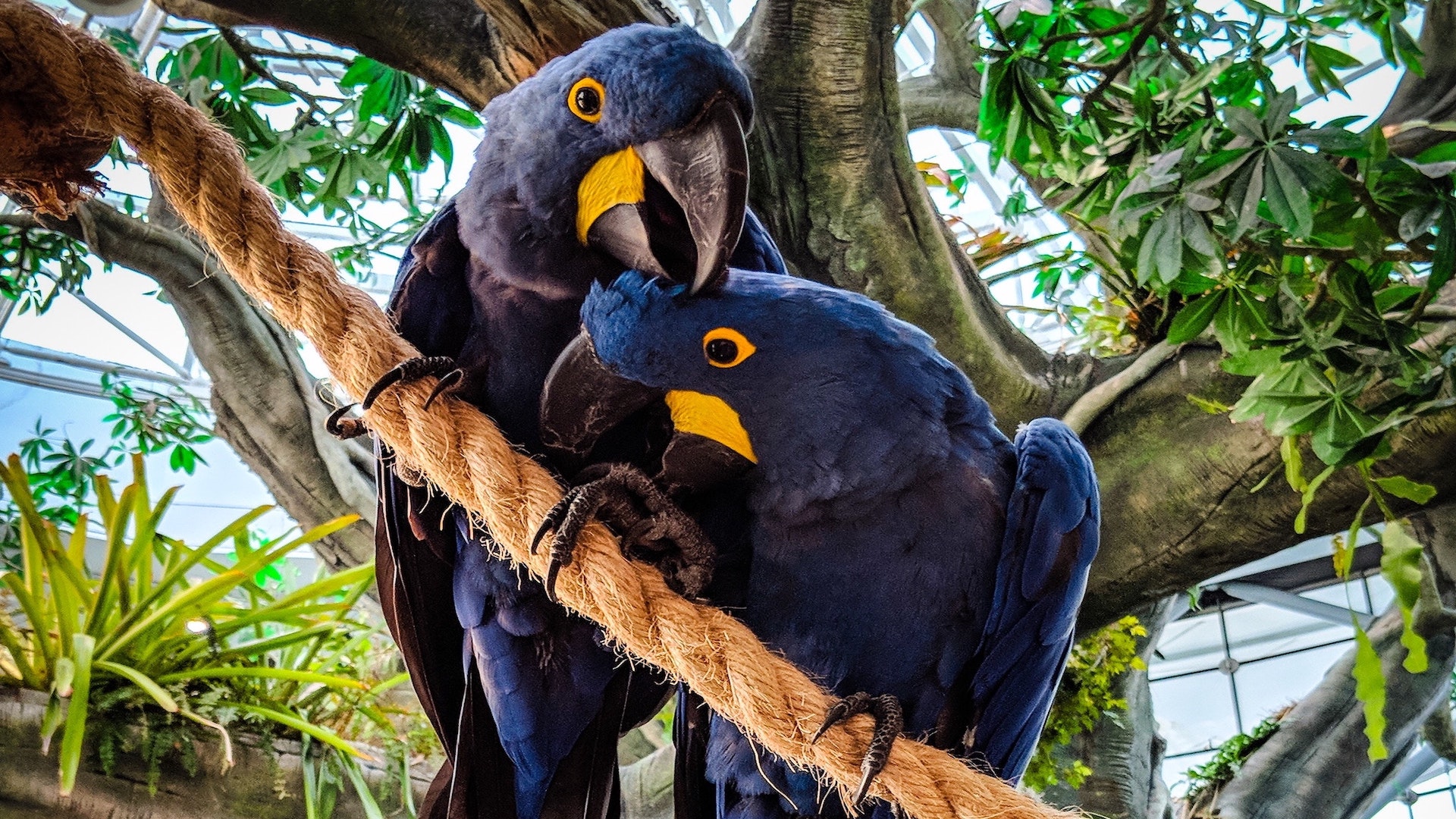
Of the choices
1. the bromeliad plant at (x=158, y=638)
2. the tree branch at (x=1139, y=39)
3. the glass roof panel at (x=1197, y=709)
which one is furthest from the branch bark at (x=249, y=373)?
the glass roof panel at (x=1197, y=709)

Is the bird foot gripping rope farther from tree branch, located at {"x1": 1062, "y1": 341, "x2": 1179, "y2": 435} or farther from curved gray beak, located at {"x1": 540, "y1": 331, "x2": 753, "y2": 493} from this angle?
tree branch, located at {"x1": 1062, "y1": 341, "x2": 1179, "y2": 435}

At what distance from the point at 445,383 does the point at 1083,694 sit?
82.6 inches

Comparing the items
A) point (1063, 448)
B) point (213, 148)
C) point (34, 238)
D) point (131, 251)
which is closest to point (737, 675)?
point (1063, 448)

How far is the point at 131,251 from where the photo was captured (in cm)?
282

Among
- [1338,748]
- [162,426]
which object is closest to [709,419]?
[1338,748]

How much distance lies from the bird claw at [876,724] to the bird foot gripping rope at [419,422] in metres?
0.01

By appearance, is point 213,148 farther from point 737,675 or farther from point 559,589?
point 737,675

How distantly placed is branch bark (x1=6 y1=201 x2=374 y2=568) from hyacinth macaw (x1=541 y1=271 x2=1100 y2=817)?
1.79 m

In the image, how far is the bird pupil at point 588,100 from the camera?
143 cm

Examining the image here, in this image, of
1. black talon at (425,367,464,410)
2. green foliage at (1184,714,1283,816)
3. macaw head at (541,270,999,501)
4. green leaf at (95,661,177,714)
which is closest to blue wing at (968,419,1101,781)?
macaw head at (541,270,999,501)

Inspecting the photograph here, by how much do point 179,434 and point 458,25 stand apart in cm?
262

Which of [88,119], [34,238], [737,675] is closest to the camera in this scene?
[737,675]

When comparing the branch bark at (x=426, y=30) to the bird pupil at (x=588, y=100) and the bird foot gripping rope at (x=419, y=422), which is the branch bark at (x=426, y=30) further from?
the bird foot gripping rope at (x=419, y=422)

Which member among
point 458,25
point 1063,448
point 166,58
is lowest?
point 1063,448
